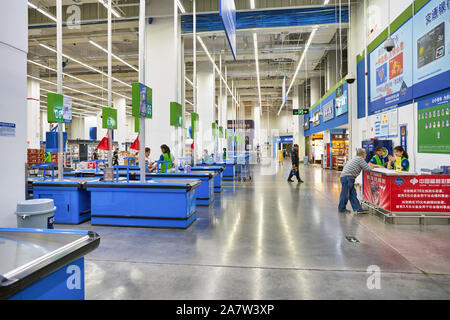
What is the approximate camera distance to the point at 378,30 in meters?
8.93

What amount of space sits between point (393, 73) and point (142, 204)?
7.22 m

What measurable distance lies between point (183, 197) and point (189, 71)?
52.3 ft

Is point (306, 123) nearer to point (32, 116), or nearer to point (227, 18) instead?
point (32, 116)

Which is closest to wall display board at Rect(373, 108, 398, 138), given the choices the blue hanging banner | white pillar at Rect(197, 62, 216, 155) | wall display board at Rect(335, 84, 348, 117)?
wall display board at Rect(335, 84, 348, 117)

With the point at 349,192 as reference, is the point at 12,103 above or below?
above

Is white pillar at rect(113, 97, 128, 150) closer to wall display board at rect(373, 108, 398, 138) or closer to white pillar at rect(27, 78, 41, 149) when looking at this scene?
white pillar at rect(27, 78, 41, 149)

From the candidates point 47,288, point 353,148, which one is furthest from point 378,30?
point 47,288

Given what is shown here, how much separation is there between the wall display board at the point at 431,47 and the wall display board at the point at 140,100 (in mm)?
5631

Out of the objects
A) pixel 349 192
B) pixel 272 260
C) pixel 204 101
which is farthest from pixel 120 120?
pixel 272 260

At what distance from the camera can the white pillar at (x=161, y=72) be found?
35.0 feet

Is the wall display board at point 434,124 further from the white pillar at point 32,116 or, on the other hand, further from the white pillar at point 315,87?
the white pillar at point 32,116

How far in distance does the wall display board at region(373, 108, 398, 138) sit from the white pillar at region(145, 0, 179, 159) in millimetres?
6823

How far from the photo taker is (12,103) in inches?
95.7

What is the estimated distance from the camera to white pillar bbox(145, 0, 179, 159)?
1068 centimetres
